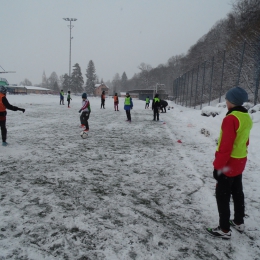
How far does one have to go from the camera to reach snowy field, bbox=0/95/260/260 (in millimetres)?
2381

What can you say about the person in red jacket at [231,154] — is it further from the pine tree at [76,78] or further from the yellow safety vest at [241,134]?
the pine tree at [76,78]

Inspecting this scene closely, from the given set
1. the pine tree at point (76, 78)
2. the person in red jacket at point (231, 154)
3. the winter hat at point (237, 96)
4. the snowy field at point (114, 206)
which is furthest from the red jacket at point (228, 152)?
the pine tree at point (76, 78)

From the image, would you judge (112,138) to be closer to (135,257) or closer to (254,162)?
(254,162)

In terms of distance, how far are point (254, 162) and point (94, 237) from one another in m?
4.93

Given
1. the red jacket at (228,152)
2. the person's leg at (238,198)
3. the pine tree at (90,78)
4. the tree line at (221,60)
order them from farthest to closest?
1. the pine tree at (90,78)
2. the tree line at (221,60)
3. the person's leg at (238,198)
4. the red jacket at (228,152)

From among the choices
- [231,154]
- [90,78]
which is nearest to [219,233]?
[231,154]

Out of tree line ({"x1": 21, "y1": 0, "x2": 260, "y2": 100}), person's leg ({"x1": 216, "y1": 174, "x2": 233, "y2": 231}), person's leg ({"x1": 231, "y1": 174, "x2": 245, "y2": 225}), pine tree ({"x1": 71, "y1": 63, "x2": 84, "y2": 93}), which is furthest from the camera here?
pine tree ({"x1": 71, "y1": 63, "x2": 84, "y2": 93})

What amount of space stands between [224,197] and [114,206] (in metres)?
1.66

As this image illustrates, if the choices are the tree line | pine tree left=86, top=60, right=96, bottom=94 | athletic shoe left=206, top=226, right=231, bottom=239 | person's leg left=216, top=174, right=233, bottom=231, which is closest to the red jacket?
person's leg left=216, top=174, right=233, bottom=231

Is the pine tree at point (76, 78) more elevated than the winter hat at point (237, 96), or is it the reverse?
the pine tree at point (76, 78)

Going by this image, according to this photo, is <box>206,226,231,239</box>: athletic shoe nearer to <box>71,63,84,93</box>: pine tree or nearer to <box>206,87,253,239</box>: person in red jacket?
<box>206,87,253,239</box>: person in red jacket

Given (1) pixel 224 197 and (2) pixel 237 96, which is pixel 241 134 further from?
(1) pixel 224 197

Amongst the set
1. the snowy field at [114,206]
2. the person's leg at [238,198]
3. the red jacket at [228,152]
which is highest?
the red jacket at [228,152]

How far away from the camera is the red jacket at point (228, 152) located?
7.66ft
